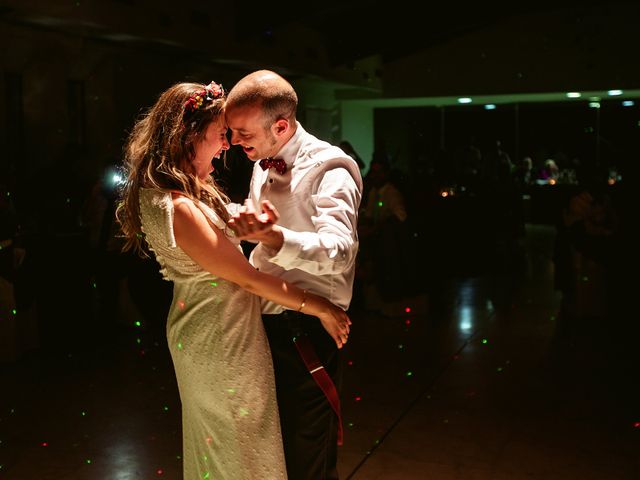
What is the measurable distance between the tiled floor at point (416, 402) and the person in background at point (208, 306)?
1490 millimetres

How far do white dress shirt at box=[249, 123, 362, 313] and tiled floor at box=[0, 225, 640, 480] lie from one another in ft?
5.32

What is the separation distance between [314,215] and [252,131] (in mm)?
247

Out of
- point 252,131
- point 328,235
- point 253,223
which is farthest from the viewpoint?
point 252,131

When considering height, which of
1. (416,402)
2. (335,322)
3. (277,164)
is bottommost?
(416,402)

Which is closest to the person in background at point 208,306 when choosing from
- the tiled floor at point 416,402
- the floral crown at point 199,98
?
the floral crown at point 199,98

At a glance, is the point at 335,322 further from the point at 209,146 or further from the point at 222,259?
the point at 209,146

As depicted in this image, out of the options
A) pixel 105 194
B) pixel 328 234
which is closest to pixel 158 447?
pixel 328 234

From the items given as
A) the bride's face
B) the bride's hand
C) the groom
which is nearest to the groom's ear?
the groom

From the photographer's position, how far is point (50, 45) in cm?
766

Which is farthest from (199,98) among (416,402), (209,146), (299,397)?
(416,402)

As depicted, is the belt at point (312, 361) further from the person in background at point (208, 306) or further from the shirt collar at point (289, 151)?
the shirt collar at point (289, 151)

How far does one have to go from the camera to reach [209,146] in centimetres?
191

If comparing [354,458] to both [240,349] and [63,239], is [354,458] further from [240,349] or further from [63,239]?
[63,239]

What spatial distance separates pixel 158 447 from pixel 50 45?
539 centimetres
